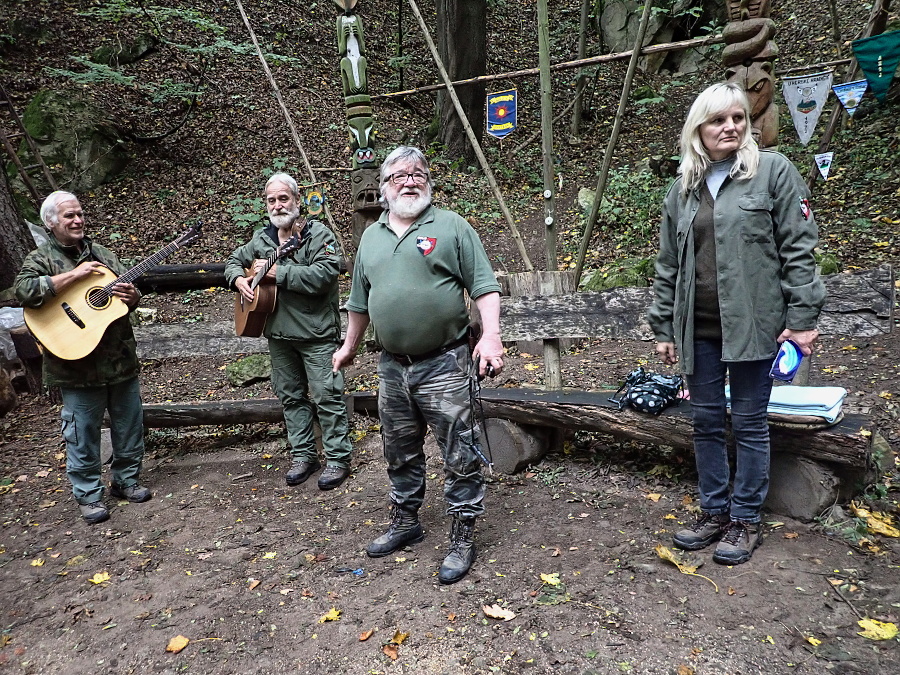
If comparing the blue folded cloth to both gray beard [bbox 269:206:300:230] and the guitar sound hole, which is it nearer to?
gray beard [bbox 269:206:300:230]

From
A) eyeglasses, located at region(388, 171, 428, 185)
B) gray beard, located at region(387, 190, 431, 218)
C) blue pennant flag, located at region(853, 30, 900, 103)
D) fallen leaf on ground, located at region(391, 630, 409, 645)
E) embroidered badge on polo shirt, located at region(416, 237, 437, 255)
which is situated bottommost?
fallen leaf on ground, located at region(391, 630, 409, 645)

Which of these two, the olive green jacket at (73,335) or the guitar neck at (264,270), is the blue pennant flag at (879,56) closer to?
the guitar neck at (264,270)

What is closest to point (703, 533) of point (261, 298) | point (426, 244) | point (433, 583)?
point (433, 583)

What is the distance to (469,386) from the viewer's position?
10.7ft

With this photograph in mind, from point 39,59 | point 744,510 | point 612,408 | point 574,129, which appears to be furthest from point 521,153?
point 744,510

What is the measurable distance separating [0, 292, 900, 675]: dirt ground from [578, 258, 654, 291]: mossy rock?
279cm

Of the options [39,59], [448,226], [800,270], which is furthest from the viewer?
[39,59]

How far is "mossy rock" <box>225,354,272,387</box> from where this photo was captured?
23.1 ft

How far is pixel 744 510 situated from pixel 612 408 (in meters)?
0.97

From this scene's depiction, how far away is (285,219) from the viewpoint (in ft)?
14.4

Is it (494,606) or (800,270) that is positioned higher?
(800,270)

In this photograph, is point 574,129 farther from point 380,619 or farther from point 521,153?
point 380,619

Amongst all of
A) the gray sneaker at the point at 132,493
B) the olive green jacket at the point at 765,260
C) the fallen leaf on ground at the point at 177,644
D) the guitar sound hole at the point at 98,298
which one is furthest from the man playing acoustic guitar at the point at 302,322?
the olive green jacket at the point at 765,260

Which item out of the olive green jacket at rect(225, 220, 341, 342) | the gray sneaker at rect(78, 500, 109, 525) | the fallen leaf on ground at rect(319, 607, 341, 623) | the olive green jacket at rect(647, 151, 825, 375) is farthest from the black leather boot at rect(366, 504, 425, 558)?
the gray sneaker at rect(78, 500, 109, 525)
